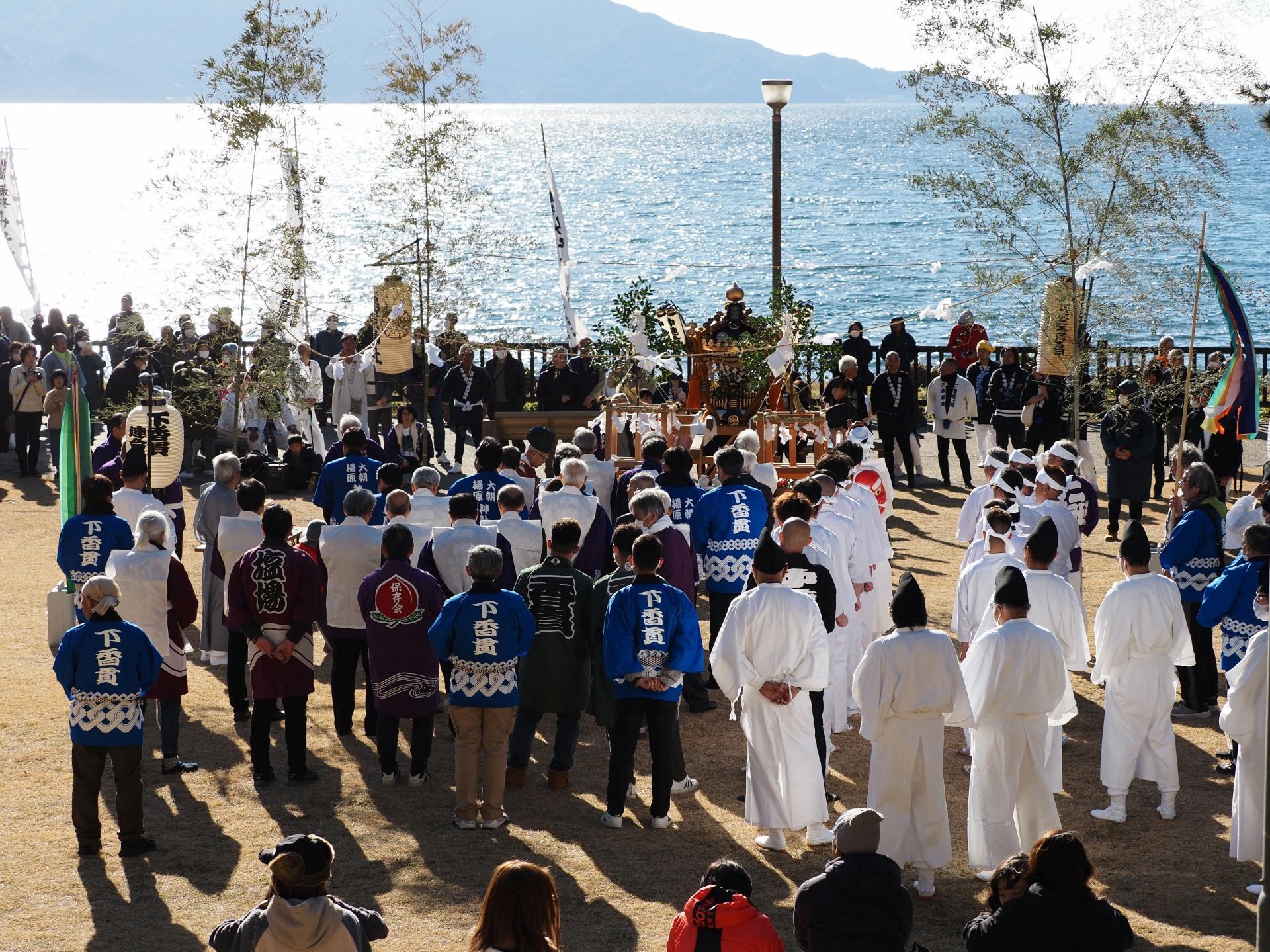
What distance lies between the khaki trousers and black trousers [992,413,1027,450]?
11251 millimetres

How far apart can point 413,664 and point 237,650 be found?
194cm

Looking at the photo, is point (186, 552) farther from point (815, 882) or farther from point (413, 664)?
point (815, 882)

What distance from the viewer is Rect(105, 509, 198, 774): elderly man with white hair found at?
9.03 meters

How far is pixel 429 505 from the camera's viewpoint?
10.7 metres

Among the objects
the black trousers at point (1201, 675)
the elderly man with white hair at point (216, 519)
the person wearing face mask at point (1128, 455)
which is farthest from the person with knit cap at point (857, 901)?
the person wearing face mask at point (1128, 455)

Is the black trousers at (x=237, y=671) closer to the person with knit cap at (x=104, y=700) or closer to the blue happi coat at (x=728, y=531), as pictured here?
the person with knit cap at (x=104, y=700)

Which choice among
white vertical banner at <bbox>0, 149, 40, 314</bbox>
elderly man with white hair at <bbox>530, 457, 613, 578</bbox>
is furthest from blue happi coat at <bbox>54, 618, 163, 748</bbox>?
white vertical banner at <bbox>0, 149, 40, 314</bbox>

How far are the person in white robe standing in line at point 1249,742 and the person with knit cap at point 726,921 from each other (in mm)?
3426

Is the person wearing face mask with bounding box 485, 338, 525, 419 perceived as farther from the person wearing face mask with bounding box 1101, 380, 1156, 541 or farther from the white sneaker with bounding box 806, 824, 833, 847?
the white sneaker with bounding box 806, 824, 833, 847

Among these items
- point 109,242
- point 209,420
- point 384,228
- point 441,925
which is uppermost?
point 109,242

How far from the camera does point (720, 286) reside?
65.6m

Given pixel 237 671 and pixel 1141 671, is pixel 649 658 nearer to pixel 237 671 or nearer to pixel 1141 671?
pixel 1141 671

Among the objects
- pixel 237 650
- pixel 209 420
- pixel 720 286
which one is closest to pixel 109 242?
pixel 720 286

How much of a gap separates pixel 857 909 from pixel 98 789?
4483mm
